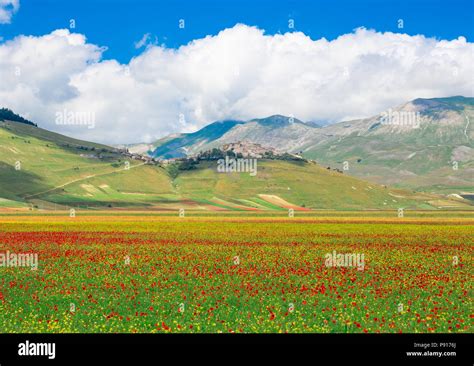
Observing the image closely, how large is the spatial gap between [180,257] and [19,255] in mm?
13489

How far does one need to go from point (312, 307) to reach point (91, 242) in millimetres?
39501

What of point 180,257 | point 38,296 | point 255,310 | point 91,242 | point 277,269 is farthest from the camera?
point 91,242

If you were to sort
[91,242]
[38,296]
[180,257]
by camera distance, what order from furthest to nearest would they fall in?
[91,242]
[180,257]
[38,296]

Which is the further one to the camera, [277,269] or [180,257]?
[180,257]

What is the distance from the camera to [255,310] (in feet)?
89.1
